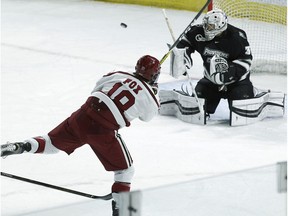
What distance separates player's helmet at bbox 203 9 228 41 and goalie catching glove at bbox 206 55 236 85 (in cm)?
16

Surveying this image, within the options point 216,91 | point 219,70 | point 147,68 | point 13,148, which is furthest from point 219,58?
point 13,148

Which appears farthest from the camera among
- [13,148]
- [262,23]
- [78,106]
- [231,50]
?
[262,23]

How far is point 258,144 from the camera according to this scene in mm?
4547

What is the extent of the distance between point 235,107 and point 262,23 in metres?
1.66

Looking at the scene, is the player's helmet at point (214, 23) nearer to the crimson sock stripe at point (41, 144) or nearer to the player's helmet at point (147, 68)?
the player's helmet at point (147, 68)

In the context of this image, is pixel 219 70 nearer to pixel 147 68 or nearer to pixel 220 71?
pixel 220 71

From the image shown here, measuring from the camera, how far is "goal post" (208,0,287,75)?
20.1 feet

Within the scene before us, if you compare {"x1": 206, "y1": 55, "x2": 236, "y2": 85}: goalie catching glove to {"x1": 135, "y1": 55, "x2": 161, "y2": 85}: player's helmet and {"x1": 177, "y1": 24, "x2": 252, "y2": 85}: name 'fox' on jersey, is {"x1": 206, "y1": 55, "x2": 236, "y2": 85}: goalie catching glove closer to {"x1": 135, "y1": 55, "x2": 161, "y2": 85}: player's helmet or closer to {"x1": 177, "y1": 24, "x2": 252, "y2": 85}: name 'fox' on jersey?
{"x1": 177, "y1": 24, "x2": 252, "y2": 85}: name 'fox' on jersey

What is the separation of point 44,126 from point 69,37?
8.11ft

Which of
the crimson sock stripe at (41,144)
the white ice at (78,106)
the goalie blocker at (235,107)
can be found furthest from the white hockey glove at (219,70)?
the crimson sock stripe at (41,144)

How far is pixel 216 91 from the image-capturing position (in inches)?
197

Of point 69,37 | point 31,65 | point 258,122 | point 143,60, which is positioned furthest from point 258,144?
point 69,37

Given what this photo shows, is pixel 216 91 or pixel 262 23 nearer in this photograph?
pixel 216 91

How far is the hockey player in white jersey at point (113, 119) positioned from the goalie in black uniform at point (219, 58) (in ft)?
4.21
